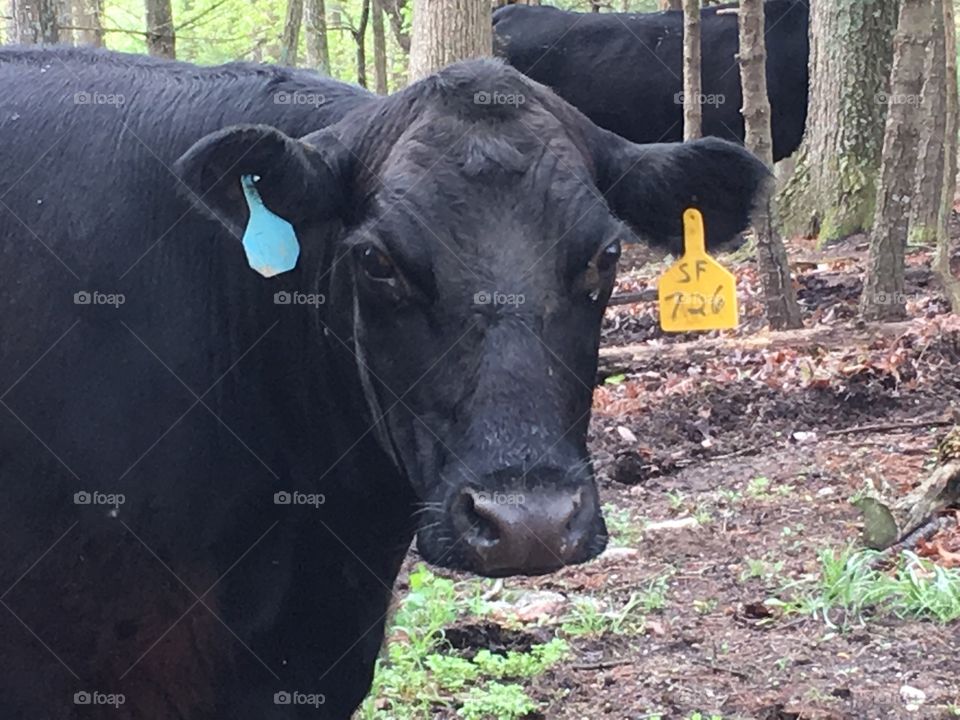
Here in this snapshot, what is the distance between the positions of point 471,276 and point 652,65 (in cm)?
1409

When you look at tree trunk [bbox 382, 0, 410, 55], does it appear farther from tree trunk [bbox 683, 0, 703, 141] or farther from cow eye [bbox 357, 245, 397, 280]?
cow eye [bbox 357, 245, 397, 280]

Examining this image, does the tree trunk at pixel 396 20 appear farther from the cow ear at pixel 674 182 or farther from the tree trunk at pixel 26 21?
the cow ear at pixel 674 182

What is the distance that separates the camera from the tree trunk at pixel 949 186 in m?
7.12

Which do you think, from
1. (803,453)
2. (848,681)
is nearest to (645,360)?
(803,453)

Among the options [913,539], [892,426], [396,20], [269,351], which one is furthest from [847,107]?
[269,351]

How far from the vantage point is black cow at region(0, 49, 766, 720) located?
3.11 metres

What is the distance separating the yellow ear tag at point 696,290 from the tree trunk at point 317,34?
12838 mm

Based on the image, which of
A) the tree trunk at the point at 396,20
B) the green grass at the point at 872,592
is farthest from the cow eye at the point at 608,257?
the tree trunk at the point at 396,20

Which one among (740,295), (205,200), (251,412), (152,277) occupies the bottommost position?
(740,295)

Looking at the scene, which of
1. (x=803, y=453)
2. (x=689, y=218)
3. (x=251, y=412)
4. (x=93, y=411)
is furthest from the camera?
(x=803, y=453)

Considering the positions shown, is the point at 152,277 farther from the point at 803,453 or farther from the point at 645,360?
the point at 645,360

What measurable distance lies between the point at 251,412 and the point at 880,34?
28.8ft

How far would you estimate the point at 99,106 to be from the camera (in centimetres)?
367

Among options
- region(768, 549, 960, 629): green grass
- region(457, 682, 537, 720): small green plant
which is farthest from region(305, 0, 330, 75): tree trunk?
region(457, 682, 537, 720): small green plant
